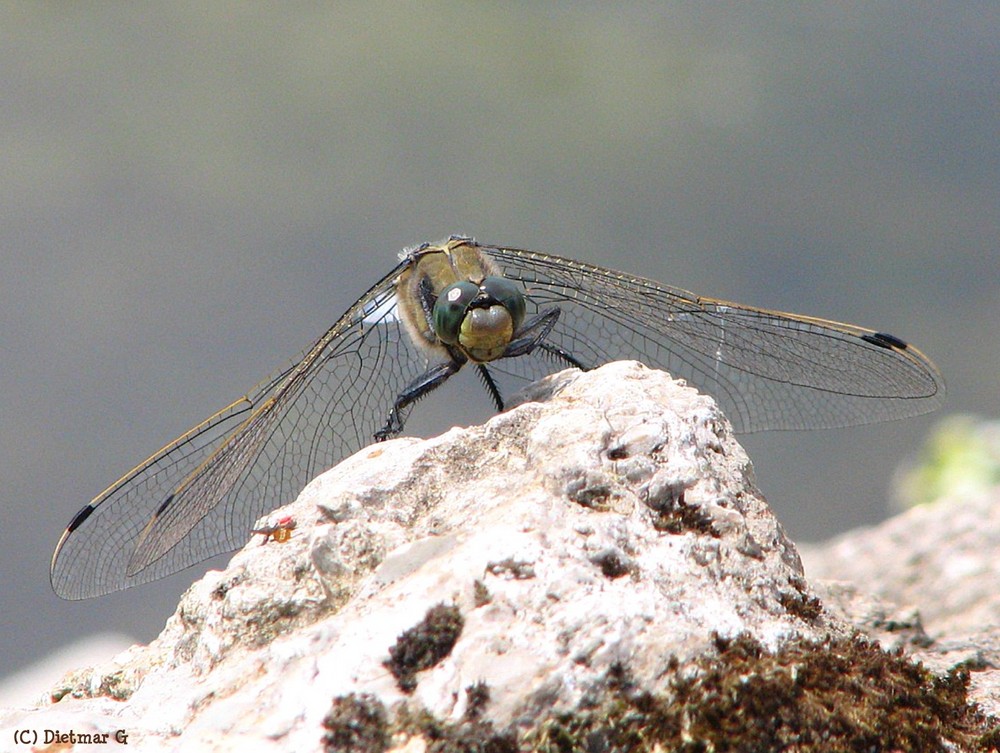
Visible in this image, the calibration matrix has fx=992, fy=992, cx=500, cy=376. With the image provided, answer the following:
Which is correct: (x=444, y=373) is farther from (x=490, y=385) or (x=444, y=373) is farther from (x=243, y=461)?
(x=243, y=461)

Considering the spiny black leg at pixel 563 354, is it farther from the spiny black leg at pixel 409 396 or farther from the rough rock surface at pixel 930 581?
the rough rock surface at pixel 930 581

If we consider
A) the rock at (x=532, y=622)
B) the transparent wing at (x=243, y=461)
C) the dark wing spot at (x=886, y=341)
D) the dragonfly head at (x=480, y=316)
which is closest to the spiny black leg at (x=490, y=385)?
the dragonfly head at (x=480, y=316)

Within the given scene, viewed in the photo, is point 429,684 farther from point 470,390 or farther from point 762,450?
point 762,450

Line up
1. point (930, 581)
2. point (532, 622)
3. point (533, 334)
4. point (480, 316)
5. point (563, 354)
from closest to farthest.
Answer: point (532, 622) → point (480, 316) → point (533, 334) → point (563, 354) → point (930, 581)

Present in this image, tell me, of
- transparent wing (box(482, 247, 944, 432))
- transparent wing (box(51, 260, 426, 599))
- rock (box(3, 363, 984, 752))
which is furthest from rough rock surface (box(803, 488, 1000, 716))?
transparent wing (box(51, 260, 426, 599))

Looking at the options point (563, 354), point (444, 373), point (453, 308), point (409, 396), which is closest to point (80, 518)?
point (409, 396)
